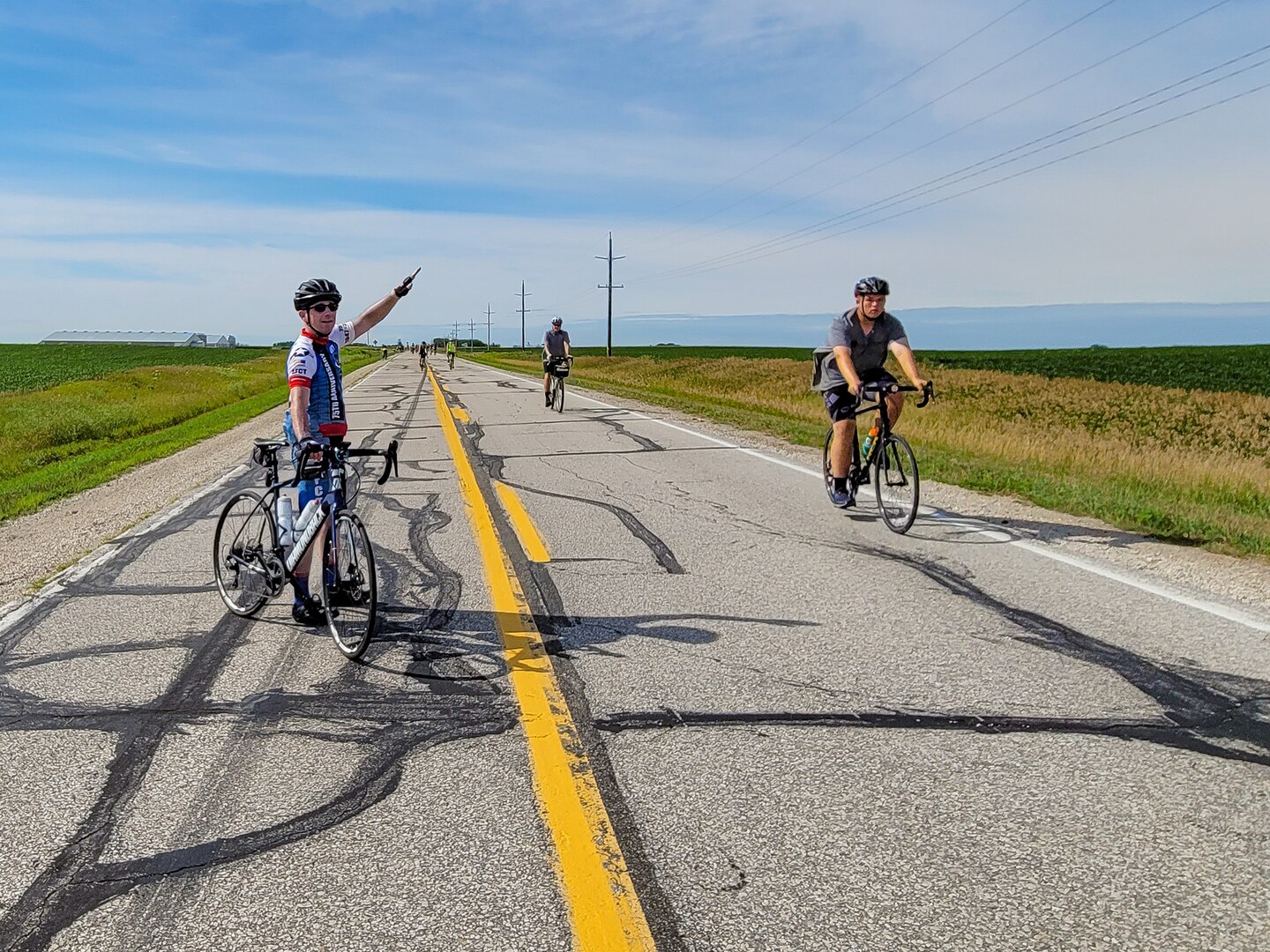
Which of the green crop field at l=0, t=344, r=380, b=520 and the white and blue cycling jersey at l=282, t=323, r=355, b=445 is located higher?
the white and blue cycling jersey at l=282, t=323, r=355, b=445

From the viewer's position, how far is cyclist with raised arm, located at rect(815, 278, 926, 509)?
27.1 feet

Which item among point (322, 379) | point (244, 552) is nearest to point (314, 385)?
point (322, 379)

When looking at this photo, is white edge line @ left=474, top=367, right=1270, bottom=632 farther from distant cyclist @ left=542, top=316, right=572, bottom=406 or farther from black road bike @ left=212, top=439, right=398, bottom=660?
distant cyclist @ left=542, top=316, right=572, bottom=406

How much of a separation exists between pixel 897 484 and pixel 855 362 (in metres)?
1.15

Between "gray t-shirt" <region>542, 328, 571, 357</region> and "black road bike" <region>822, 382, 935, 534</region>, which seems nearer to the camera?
"black road bike" <region>822, 382, 935, 534</region>

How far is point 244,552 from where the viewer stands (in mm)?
5730

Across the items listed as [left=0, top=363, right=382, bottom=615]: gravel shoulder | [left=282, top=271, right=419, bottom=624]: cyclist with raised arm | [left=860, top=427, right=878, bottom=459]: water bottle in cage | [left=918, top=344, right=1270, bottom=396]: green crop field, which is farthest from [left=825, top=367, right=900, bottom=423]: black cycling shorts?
[left=918, top=344, right=1270, bottom=396]: green crop field

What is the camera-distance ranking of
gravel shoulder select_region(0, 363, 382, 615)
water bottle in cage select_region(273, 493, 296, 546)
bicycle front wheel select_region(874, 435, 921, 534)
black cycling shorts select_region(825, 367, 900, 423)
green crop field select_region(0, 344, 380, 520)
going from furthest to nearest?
green crop field select_region(0, 344, 380, 520) → black cycling shorts select_region(825, 367, 900, 423) → bicycle front wheel select_region(874, 435, 921, 534) → gravel shoulder select_region(0, 363, 382, 615) → water bottle in cage select_region(273, 493, 296, 546)

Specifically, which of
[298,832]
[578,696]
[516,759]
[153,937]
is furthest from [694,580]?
[153,937]

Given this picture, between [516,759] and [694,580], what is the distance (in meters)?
2.94

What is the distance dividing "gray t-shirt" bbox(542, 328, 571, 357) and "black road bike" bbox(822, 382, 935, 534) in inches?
510

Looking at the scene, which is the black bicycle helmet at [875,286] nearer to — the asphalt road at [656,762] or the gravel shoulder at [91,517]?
the asphalt road at [656,762]

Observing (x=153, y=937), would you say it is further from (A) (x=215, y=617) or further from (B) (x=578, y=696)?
(A) (x=215, y=617)

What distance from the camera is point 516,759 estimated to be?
3678 mm
